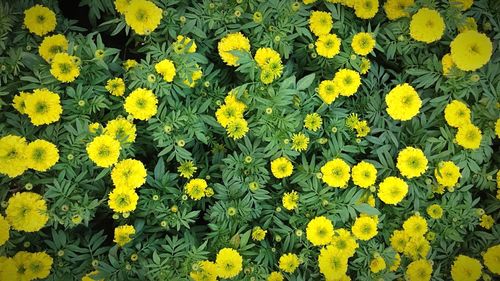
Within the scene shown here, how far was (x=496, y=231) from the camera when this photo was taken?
6.49 feet

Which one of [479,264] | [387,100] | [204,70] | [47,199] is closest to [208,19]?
[204,70]

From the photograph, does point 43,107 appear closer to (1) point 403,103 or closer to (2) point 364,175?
(2) point 364,175

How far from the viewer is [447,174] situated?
74.3 inches

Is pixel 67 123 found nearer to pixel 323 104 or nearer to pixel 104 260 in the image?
pixel 104 260

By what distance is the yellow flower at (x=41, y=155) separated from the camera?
1635 millimetres

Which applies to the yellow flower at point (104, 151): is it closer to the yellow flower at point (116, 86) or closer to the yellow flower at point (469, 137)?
the yellow flower at point (116, 86)

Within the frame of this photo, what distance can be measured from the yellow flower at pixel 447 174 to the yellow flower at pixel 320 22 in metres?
0.73

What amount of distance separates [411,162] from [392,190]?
14 centimetres

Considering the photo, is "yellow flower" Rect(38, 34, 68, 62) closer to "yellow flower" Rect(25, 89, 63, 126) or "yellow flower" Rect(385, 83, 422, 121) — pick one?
"yellow flower" Rect(25, 89, 63, 126)

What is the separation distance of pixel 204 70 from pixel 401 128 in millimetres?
896

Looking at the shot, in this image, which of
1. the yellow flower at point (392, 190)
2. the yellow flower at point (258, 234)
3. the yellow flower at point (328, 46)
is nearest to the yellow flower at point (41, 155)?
the yellow flower at point (258, 234)

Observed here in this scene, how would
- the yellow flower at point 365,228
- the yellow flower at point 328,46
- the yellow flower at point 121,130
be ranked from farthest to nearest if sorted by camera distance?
the yellow flower at point 328,46, the yellow flower at point 365,228, the yellow flower at point 121,130

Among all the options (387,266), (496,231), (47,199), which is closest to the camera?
(47,199)

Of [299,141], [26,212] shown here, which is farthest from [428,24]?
[26,212]
